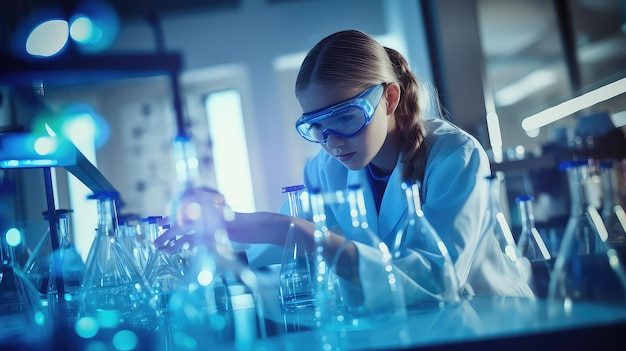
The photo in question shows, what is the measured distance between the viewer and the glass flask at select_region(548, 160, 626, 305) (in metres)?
0.79

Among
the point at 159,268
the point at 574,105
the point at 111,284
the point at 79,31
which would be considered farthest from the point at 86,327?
the point at 574,105

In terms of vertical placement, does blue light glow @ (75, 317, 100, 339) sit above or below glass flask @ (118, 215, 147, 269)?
below

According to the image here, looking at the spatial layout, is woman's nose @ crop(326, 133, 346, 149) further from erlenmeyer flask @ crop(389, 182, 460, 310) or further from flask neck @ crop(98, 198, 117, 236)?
flask neck @ crop(98, 198, 117, 236)

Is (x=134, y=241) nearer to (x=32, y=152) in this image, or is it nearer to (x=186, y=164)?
(x=32, y=152)

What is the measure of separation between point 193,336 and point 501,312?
452 millimetres

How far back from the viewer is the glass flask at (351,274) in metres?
0.86

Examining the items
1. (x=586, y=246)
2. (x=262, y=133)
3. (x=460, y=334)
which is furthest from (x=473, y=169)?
(x=262, y=133)

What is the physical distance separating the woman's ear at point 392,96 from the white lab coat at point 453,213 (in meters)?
0.14

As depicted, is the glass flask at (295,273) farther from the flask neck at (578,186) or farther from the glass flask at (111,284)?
the flask neck at (578,186)

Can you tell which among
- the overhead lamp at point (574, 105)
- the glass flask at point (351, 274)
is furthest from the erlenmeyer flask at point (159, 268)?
the overhead lamp at point (574, 105)

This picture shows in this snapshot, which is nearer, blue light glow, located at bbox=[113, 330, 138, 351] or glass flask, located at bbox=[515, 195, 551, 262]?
blue light glow, located at bbox=[113, 330, 138, 351]

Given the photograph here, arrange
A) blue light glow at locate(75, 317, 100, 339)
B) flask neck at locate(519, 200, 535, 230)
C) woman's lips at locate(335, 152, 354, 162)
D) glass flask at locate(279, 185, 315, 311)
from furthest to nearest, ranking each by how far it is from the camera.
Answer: woman's lips at locate(335, 152, 354, 162) → flask neck at locate(519, 200, 535, 230) → glass flask at locate(279, 185, 315, 311) → blue light glow at locate(75, 317, 100, 339)

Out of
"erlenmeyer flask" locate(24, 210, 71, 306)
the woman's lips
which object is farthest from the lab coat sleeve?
"erlenmeyer flask" locate(24, 210, 71, 306)

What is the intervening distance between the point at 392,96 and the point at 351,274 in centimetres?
90
